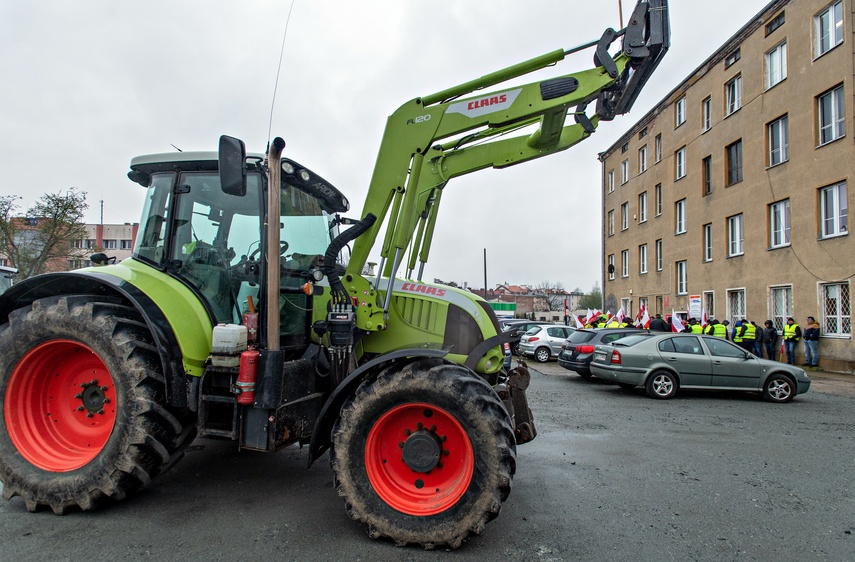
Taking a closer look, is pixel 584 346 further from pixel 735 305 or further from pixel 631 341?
pixel 735 305

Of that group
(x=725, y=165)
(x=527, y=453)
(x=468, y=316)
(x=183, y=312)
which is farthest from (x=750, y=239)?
(x=183, y=312)

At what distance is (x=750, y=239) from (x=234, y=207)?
2083 cm

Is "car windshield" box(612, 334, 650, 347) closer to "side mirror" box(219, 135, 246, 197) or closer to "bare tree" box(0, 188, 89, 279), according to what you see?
"side mirror" box(219, 135, 246, 197)

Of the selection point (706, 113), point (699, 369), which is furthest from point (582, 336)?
point (706, 113)

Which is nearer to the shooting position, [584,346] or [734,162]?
[584,346]

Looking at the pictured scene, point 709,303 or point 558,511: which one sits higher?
point 709,303

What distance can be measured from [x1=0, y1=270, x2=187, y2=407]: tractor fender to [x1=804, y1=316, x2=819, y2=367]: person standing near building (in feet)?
60.1

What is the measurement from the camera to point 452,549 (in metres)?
3.37

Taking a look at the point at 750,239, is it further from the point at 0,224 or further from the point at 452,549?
the point at 0,224

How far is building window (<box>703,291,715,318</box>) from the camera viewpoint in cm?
2206

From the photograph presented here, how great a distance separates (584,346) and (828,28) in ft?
44.9

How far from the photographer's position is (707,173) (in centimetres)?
2336

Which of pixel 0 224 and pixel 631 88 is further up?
pixel 0 224

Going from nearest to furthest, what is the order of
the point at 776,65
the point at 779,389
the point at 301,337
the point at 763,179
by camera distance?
the point at 301,337
the point at 779,389
the point at 776,65
the point at 763,179
